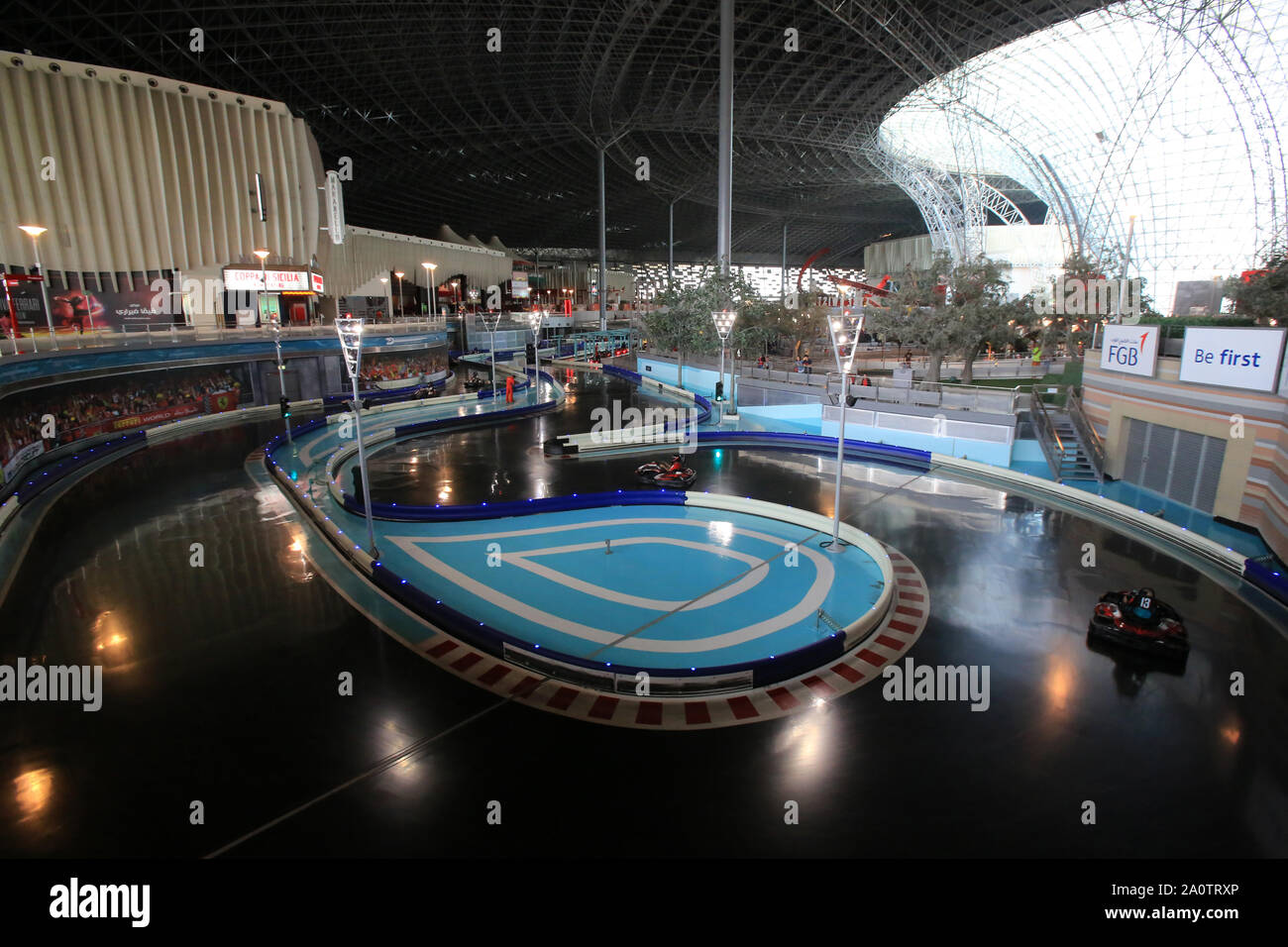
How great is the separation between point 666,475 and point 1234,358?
1509 centimetres

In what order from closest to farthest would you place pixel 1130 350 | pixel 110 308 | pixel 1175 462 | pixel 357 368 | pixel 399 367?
pixel 357 368 → pixel 1175 462 → pixel 1130 350 → pixel 110 308 → pixel 399 367

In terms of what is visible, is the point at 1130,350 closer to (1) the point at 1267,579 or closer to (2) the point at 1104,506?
(2) the point at 1104,506

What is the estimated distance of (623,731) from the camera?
8055 mm

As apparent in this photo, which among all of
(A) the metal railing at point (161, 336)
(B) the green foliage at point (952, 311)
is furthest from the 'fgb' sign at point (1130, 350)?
(A) the metal railing at point (161, 336)

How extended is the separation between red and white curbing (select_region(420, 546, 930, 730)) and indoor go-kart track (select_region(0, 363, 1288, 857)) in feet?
0.36

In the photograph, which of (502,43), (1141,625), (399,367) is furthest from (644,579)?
(502,43)

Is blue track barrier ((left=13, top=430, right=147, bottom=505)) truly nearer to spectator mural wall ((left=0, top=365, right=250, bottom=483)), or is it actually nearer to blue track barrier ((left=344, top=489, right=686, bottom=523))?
spectator mural wall ((left=0, top=365, right=250, bottom=483))

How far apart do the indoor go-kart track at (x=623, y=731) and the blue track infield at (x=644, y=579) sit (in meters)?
0.13

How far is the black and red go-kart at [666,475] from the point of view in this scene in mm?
19188

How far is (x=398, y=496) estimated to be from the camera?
1898 cm

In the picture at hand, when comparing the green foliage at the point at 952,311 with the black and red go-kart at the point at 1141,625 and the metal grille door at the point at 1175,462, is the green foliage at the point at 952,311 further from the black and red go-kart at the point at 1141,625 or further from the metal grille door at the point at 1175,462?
the black and red go-kart at the point at 1141,625

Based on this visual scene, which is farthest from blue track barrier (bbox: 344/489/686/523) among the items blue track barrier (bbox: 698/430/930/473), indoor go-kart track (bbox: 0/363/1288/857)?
blue track barrier (bbox: 698/430/930/473)

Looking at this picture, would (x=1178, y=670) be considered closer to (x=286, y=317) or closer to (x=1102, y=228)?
(x=1102, y=228)
